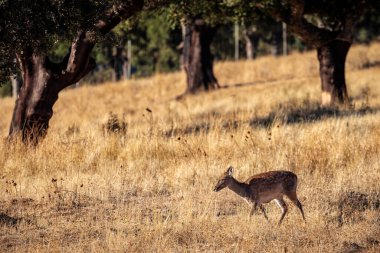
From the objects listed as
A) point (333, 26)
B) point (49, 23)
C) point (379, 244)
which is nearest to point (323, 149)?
point (379, 244)

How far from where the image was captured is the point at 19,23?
1197cm

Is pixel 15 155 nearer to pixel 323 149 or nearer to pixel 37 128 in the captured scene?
pixel 37 128

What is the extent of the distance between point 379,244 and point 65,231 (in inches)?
171

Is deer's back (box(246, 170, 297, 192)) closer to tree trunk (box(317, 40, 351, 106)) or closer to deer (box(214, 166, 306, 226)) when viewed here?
deer (box(214, 166, 306, 226))

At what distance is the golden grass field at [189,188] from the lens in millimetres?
8945

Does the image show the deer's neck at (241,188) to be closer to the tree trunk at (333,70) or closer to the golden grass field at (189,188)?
the golden grass field at (189,188)

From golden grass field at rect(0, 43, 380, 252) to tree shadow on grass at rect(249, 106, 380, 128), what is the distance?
60 millimetres

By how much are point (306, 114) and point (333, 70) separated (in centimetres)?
322

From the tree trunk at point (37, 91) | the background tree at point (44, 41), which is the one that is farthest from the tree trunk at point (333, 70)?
the tree trunk at point (37, 91)

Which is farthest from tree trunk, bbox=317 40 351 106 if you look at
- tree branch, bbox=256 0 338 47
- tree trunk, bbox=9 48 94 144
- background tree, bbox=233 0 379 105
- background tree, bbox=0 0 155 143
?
tree trunk, bbox=9 48 94 144

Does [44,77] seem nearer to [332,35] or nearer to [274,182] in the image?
[274,182]

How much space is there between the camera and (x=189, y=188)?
1169 cm

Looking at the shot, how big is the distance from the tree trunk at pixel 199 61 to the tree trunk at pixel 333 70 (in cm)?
881

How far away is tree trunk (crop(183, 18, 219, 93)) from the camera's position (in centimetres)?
2991
